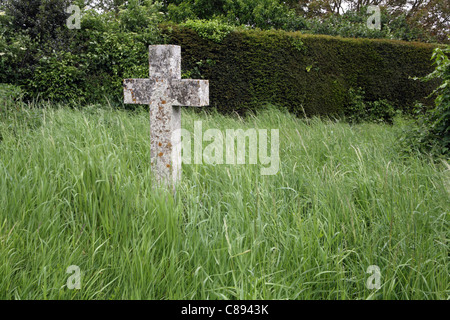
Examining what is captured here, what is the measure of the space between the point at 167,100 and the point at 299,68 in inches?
239

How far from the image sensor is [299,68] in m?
8.41

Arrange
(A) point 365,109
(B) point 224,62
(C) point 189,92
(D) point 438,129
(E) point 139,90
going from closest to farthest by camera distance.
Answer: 1. (C) point 189,92
2. (E) point 139,90
3. (D) point 438,129
4. (B) point 224,62
5. (A) point 365,109

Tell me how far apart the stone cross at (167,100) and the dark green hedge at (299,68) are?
4.37 metres

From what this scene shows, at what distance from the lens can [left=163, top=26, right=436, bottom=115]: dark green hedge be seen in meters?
7.52

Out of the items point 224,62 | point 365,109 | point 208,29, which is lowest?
point 365,109

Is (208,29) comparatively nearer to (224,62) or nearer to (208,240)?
(224,62)

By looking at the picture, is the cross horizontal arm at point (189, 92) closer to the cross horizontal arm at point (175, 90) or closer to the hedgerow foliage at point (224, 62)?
the cross horizontal arm at point (175, 90)

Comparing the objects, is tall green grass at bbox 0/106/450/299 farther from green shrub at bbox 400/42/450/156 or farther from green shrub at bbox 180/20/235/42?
green shrub at bbox 180/20/235/42

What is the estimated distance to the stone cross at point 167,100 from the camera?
2916 millimetres

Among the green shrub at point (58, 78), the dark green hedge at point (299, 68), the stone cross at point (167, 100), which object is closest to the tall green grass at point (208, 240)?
the stone cross at point (167, 100)

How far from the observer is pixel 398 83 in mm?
10047

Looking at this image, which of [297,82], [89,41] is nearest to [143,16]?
[89,41]

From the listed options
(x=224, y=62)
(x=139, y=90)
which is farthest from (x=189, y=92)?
(x=224, y=62)

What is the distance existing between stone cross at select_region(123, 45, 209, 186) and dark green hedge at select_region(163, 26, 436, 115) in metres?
4.37
